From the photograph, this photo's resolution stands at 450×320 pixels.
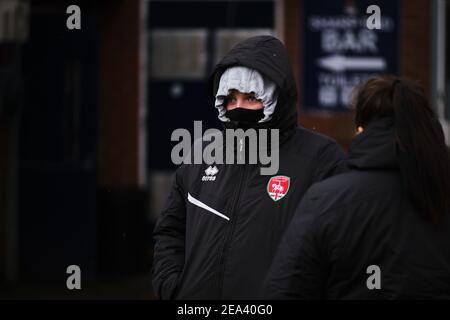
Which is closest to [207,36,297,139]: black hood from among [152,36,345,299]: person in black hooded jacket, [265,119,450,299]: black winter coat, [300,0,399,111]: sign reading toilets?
[152,36,345,299]: person in black hooded jacket

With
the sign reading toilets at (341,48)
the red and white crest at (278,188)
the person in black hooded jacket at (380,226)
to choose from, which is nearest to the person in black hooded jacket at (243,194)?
the red and white crest at (278,188)

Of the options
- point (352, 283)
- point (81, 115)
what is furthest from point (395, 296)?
point (81, 115)

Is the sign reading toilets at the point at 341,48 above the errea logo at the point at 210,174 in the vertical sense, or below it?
above

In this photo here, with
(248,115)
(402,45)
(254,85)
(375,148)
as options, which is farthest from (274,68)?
(402,45)

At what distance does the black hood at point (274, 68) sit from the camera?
3117mm

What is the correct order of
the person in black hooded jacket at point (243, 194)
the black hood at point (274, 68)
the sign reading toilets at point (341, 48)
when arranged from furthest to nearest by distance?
the sign reading toilets at point (341, 48)
the black hood at point (274, 68)
the person in black hooded jacket at point (243, 194)

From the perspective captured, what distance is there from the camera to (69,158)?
8531 millimetres

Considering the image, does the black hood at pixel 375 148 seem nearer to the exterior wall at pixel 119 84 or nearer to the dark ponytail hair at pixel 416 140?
the dark ponytail hair at pixel 416 140

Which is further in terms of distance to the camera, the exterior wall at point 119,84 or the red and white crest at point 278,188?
the exterior wall at point 119,84

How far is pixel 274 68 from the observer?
3135 mm

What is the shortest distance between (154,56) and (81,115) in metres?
1.21

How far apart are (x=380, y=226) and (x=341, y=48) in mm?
6836

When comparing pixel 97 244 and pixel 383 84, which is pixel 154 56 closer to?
pixel 97 244

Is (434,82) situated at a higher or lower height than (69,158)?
higher
